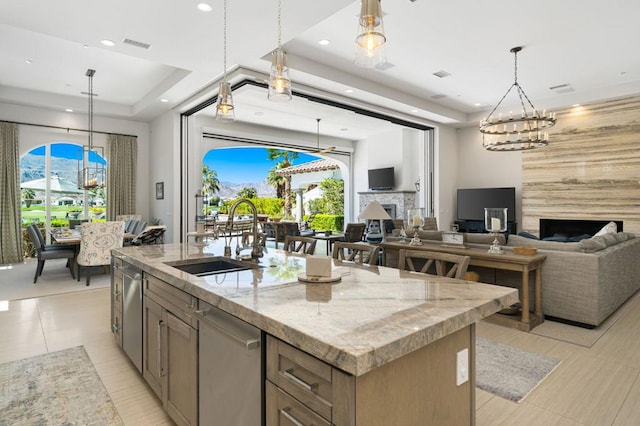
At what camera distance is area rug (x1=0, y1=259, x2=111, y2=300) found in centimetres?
492

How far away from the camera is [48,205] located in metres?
8.01

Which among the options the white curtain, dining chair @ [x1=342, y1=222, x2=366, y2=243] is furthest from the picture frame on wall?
dining chair @ [x1=342, y1=222, x2=366, y2=243]

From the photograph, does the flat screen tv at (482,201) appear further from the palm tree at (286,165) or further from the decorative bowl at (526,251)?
the palm tree at (286,165)

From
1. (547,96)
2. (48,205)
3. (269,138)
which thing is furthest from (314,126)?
(48,205)

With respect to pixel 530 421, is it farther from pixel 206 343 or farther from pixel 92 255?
pixel 92 255

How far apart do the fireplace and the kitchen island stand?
710 centimetres

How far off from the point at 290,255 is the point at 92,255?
4.30 m

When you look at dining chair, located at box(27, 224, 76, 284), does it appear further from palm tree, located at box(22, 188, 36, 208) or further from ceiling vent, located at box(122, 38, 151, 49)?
ceiling vent, located at box(122, 38, 151, 49)

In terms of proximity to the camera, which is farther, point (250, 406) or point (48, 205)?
point (48, 205)

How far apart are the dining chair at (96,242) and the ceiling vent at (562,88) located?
812cm

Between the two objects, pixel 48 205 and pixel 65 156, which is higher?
pixel 65 156

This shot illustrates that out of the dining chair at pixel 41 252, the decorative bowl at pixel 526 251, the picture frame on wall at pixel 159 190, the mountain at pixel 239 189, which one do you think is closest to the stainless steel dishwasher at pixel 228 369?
the decorative bowl at pixel 526 251

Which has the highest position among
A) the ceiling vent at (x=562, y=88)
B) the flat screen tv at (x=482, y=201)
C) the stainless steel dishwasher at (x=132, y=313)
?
→ the ceiling vent at (x=562, y=88)

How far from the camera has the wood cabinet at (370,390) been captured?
3.13 ft
